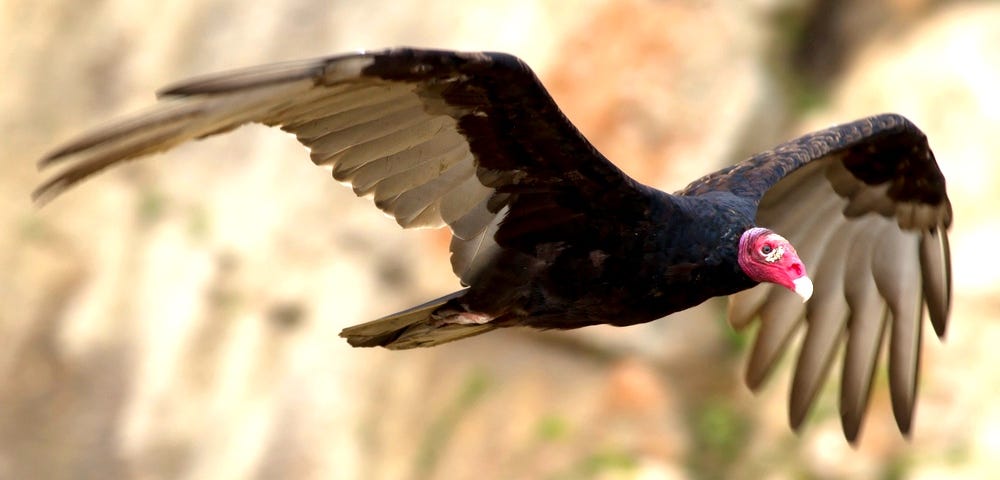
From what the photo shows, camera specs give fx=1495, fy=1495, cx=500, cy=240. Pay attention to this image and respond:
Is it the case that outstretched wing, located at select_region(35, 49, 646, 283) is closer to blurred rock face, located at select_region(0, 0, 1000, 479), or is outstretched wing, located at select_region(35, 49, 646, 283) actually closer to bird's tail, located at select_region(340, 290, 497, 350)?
bird's tail, located at select_region(340, 290, 497, 350)

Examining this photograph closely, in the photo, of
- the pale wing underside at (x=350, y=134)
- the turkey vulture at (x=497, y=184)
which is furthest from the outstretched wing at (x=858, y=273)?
the pale wing underside at (x=350, y=134)

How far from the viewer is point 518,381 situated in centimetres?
771

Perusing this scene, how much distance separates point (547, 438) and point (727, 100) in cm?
195

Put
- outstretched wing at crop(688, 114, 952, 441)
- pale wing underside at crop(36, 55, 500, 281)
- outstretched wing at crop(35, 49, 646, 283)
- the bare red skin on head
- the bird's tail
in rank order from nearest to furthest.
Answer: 1. pale wing underside at crop(36, 55, 500, 281)
2. outstretched wing at crop(35, 49, 646, 283)
3. the bare red skin on head
4. the bird's tail
5. outstretched wing at crop(688, 114, 952, 441)

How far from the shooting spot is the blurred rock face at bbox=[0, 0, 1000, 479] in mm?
7293

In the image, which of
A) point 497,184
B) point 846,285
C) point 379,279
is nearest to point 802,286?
point 497,184

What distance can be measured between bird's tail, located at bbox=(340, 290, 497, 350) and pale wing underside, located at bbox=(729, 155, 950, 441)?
1.52m

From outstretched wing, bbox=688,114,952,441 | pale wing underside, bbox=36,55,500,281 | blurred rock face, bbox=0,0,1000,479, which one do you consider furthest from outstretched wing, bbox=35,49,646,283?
blurred rock face, bbox=0,0,1000,479

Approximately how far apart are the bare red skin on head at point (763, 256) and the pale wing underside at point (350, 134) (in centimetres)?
70

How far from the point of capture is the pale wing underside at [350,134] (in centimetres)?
298

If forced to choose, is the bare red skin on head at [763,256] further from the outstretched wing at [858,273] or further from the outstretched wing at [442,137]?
the outstretched wing at [858,273]

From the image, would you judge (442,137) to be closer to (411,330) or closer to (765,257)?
(411,330)

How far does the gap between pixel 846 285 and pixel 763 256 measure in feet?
5.40

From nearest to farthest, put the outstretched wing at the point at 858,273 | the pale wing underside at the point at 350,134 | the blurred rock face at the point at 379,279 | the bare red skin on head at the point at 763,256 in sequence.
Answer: the pale wing underside at the point at 350,134
the bare red skin on head at the point at 763,256
the outstretched wing at the point at 858,273
the blurred rock face at the point at 379,279
